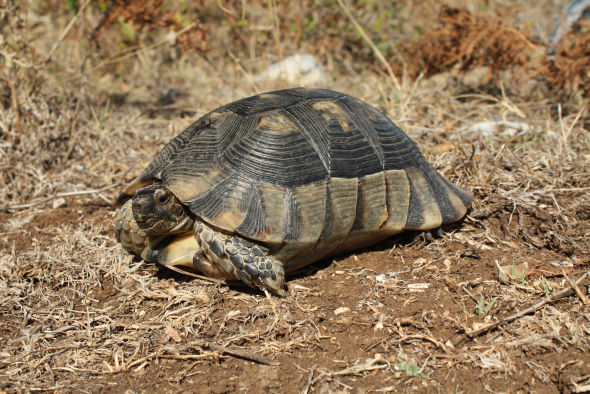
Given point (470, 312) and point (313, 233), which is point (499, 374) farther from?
point (313, 233)

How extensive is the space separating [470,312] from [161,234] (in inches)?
67.5

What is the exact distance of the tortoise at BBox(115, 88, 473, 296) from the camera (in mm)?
2338

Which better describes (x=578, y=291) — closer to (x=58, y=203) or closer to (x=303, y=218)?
(x=303, y=218)

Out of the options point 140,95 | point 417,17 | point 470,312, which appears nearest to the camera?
point 470,312

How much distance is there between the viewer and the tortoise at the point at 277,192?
2.34 m

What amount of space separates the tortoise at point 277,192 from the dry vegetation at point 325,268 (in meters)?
0.24

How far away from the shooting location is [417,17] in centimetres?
671

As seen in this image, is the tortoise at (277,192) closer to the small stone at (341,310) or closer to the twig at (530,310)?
the small stone at (341,310)

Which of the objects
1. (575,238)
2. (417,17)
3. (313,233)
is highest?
(417,17)

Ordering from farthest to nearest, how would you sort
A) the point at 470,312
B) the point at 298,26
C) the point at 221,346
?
the point at 298,26, the point at 470,312, the point at 221,346

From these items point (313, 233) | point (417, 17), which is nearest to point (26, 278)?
point (313, 233)

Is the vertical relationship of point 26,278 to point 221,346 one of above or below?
above

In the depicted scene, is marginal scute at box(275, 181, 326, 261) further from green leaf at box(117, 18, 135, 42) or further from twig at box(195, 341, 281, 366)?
green leaf at box(117, 18, 135, 42)

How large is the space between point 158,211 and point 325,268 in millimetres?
1068
